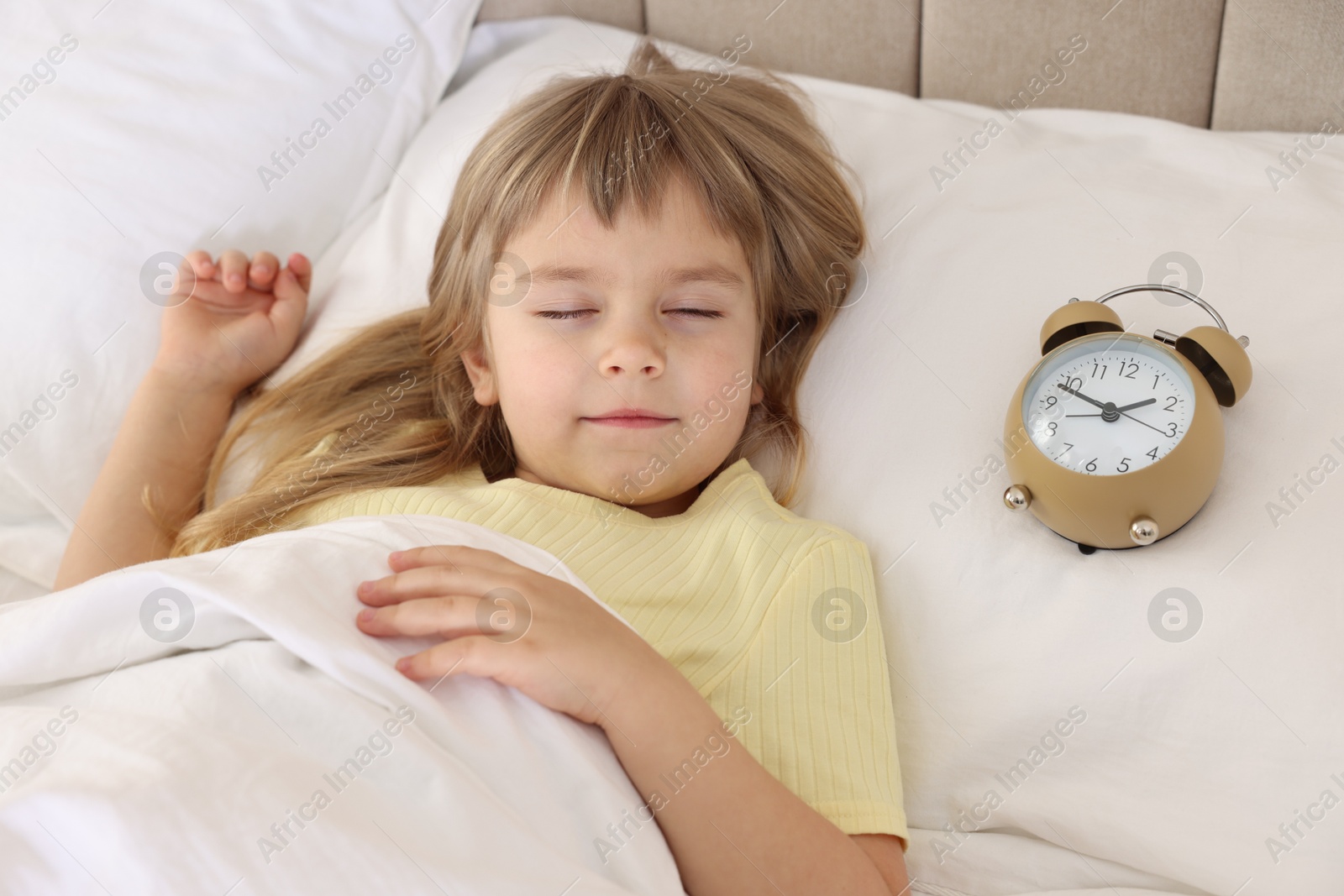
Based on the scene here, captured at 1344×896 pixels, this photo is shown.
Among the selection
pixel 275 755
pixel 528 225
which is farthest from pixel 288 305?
pixel 275 755

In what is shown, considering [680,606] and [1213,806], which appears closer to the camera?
[1213,806]

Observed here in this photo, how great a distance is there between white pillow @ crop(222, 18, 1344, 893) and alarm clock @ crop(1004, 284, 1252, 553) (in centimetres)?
5

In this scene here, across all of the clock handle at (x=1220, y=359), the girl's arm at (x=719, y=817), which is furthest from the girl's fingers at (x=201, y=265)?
the clock handle at (x=1220, y=359)

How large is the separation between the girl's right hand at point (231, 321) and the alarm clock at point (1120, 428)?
913 mm

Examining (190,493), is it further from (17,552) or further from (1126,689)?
(1126,689)

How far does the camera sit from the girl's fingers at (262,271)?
4.49 feet

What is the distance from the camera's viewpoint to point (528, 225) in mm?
1105

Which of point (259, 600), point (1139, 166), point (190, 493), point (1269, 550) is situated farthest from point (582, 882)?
point (1139, 166)

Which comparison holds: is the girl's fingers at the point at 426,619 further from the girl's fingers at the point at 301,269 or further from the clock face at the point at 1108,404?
the girl's fingers at the point at 301,269

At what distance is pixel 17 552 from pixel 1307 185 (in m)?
1.46

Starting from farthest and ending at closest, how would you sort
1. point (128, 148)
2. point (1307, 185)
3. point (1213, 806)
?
point (128, 148) → point (1307, 185) → point (1213, 806)

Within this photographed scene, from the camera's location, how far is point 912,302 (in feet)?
3.69

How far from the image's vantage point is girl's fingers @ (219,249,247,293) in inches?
52.5

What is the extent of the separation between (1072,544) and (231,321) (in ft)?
3.36
